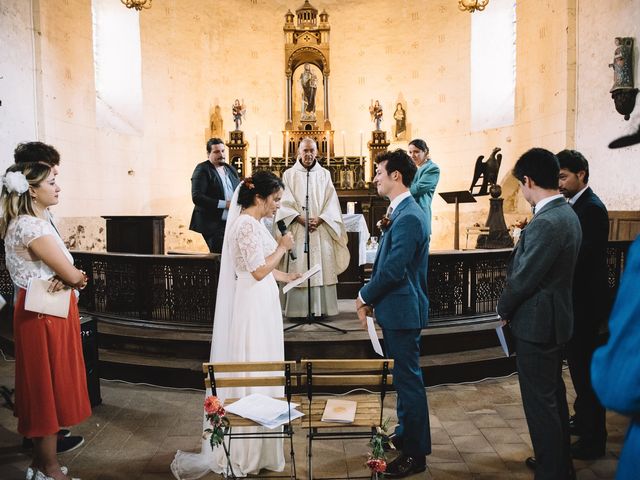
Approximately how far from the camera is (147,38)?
415 inches

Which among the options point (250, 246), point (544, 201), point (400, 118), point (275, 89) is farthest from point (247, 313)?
point (275, 89)

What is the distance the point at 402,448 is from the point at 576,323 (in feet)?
4.46

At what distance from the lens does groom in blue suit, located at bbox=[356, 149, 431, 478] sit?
2781 mm

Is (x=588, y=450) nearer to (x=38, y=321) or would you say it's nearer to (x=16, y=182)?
(x=38, y=321)

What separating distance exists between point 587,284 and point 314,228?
2621 mm

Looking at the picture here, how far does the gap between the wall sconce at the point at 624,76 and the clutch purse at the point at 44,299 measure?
293 inches

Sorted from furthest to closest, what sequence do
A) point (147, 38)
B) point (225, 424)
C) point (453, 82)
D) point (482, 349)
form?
point (453, 82), point (147, 38), point (482, 349), point (225, 424)

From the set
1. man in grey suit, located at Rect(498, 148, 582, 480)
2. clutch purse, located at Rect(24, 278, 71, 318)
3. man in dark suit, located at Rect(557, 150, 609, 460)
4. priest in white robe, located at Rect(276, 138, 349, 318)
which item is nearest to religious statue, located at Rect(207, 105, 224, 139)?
priest in white robe, located at Rect(276, 138, 349, 318)

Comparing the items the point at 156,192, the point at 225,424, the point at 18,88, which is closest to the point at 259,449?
the point at 225,424

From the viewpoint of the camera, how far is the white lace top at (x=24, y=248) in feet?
8.64

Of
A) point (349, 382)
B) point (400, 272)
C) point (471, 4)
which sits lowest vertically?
point (349, 382)

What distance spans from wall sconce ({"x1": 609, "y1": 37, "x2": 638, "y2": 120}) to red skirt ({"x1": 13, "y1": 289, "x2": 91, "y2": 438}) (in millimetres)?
7404

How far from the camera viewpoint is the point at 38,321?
275cm

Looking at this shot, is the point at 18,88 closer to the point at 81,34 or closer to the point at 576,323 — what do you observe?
the point at 81,34
